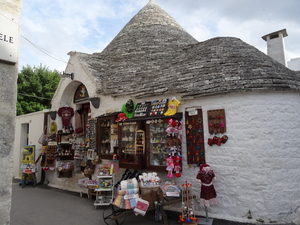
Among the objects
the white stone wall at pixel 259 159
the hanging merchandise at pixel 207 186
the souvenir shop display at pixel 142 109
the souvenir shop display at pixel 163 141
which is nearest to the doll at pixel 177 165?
the souvenir shop display at pixel 163 141

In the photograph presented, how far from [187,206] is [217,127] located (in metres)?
2.02

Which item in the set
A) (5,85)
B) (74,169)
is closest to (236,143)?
(5,85)

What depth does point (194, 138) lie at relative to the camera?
6.02m

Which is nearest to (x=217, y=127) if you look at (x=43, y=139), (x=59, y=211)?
(x=59, y=211)

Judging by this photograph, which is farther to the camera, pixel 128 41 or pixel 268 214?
pixel 128 41

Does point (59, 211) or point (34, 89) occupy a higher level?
point (34, 89)

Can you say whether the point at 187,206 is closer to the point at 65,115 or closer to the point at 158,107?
the point at 158,107

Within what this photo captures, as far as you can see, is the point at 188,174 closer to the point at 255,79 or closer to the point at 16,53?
the point at 255,79

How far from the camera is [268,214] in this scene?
515 cm

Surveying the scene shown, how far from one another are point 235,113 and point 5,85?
476 cm

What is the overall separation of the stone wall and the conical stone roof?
162 inches

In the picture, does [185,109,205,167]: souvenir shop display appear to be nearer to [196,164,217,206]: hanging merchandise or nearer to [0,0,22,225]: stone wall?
[196,164,217,206]: hanging merchandise

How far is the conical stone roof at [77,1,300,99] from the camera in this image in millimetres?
5754

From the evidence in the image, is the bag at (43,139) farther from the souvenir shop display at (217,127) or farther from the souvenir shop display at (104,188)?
the souvenir shop display at (217,127)
